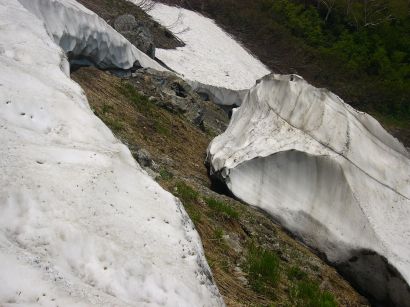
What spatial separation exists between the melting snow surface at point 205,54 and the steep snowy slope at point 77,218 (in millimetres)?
16911

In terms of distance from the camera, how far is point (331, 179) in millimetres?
8156

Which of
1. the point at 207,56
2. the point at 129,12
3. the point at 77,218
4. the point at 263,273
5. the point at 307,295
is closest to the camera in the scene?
the point at 77,218

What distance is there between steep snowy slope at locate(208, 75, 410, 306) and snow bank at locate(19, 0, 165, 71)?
3872 millimetres

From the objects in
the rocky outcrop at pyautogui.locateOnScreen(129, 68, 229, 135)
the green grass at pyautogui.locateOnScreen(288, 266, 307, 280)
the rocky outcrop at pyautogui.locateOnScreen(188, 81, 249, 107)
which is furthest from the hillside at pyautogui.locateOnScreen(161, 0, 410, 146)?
the green grass at pyautogui.locateOnScreen(288, 266, 307, 280)

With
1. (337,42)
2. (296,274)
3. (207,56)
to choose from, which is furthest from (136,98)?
(337,42)

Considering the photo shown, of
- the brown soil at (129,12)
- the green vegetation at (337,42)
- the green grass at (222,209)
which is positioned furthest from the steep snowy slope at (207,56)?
the green grass at (222,209)

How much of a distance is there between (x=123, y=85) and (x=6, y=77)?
6.55m

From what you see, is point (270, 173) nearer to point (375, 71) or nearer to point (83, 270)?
point (83, 270)

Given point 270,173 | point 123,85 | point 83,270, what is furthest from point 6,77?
point 123,85

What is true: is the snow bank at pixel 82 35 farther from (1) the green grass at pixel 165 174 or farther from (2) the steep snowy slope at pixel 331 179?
(2) the steep snowy slope at pixel 331 179

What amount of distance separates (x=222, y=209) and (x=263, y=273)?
1.58 metres

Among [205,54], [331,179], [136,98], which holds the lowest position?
[205,54]

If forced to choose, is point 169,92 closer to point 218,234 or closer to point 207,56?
point 218,234

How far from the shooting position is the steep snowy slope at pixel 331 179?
7492 mm
